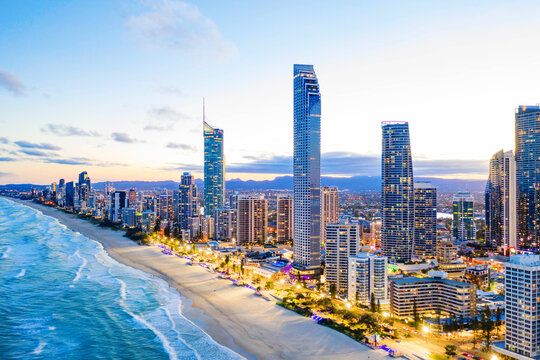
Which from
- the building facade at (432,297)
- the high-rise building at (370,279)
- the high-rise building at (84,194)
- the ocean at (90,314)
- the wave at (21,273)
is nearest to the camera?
the ocean at (90,314)

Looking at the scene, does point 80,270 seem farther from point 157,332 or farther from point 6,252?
point 157,332

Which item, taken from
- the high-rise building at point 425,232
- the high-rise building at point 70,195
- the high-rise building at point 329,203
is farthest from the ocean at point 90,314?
the high-rise building at point 70,195

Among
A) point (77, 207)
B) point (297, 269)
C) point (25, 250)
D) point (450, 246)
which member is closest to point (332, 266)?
point (297, 269)

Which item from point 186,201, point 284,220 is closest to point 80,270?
point 284,220

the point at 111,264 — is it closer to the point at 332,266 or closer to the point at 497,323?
the point at 332,266

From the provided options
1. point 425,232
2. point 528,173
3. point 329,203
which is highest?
point 528,173

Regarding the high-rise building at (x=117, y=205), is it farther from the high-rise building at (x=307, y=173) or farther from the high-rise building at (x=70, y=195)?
the high-rise building at (x=307, y=173)

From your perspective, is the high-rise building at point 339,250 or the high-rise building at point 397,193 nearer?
the high-rise building at point 339,250
